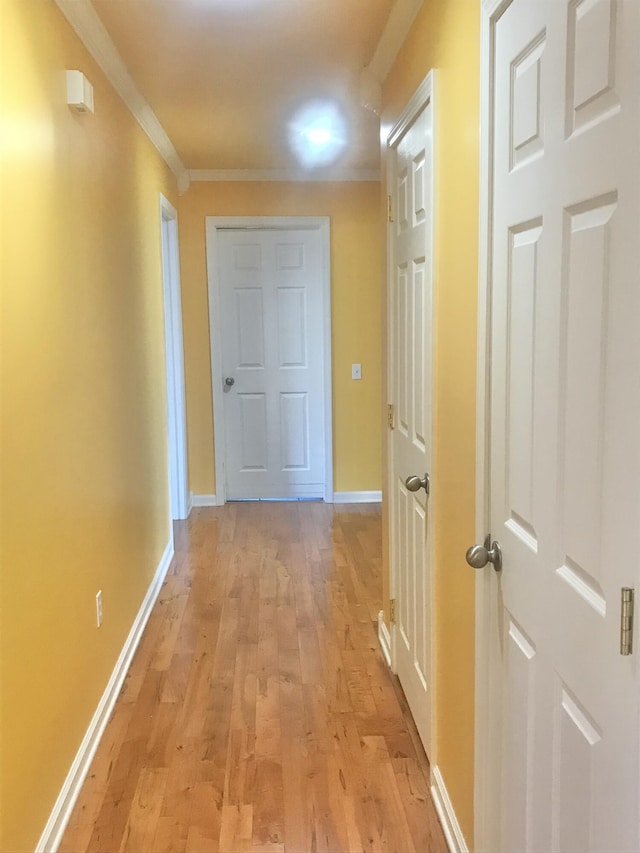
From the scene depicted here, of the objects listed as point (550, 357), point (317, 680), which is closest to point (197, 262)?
point (317, 680)

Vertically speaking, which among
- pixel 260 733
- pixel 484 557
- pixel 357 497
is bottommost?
pixel 260 733

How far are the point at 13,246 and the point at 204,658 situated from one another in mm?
1912

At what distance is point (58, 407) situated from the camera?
2033 millimetres

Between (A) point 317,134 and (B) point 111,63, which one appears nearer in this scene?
(B) point 111,63

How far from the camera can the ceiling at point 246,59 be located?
7.70 ft

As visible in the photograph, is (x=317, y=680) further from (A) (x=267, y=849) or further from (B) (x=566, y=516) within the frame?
(B) (x=566, y=516)

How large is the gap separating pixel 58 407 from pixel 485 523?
1.23m

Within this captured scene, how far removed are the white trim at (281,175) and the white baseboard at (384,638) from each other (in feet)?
10.2

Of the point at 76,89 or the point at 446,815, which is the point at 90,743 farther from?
the point at 76,89

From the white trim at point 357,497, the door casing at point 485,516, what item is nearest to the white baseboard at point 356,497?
the white trim at point 357,497

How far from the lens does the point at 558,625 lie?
116 centimetres

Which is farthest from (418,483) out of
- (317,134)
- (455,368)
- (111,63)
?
(317,134)

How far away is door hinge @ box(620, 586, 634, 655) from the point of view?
918 mm

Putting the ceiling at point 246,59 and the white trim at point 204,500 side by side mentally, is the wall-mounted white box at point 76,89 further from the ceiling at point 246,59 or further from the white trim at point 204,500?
the white trim at point 204,500
